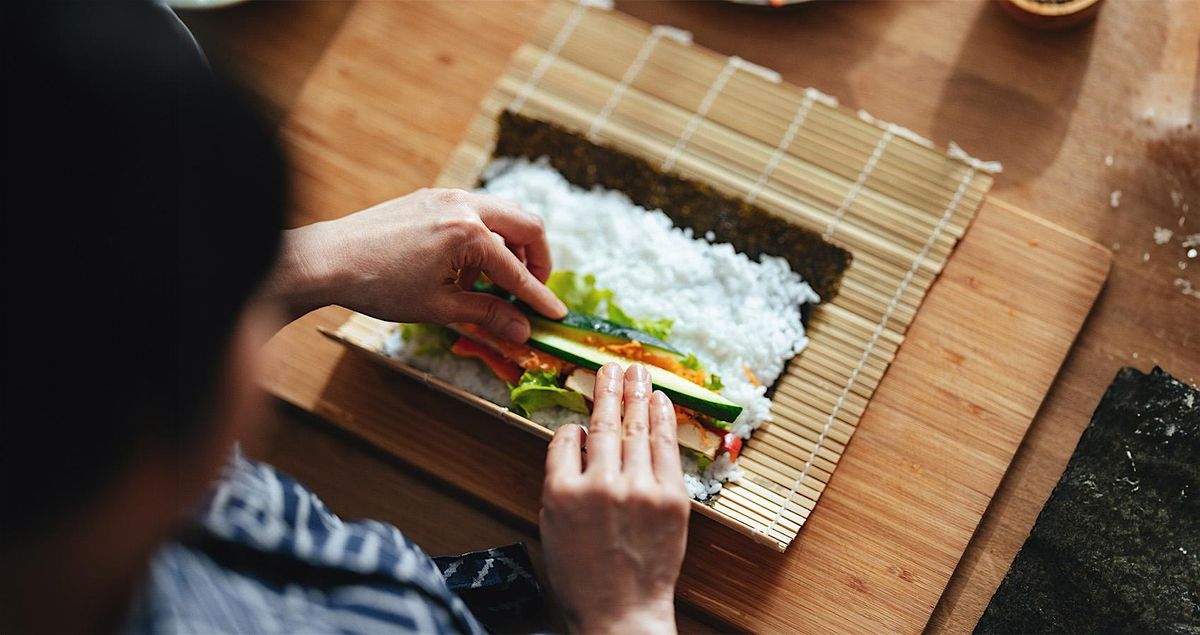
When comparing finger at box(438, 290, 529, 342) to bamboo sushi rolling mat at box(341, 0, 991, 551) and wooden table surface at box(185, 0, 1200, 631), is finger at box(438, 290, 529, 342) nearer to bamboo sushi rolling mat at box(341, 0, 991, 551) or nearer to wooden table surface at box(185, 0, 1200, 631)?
bamboo sushi rolling mat at box(341, 0, 991, 551)

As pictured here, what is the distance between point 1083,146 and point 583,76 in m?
1.14

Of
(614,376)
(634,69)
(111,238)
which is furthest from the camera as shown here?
(634,69)

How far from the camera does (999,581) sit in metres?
1.67

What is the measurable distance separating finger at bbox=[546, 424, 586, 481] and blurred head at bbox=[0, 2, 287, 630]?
536 mm

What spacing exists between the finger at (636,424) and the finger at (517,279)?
0.78 feet

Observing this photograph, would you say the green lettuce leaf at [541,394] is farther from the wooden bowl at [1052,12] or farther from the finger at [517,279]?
the wooden bowl at [1052,12]

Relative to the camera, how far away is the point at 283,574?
1.24m

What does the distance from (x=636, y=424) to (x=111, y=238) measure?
2.71 ft

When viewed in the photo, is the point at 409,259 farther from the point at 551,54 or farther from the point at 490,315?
the point at 551,54

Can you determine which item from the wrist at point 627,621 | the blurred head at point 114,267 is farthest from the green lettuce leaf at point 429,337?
the blurred head at point 114,267

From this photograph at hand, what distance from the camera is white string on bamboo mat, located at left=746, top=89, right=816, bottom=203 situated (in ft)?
6.25

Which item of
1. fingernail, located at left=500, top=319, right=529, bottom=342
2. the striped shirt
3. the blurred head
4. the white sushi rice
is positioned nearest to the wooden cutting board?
the white sushi rice

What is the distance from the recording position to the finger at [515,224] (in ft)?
5.33

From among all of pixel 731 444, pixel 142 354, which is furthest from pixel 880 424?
pixel 142 354
